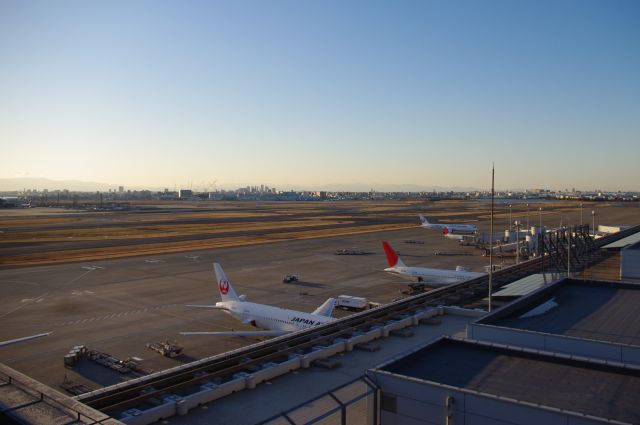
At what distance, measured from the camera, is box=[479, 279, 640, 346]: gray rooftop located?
22.8 m

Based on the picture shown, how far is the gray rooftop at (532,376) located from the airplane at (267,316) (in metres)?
18.0

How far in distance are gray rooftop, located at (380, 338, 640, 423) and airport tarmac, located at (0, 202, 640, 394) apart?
2270cm

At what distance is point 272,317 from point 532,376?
25.7m

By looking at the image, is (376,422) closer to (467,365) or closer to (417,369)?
(417,369)

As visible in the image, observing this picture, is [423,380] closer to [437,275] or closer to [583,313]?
[583,313]

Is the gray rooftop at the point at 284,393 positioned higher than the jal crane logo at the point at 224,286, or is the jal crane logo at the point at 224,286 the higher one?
the gray rooftop at the point at 284,393

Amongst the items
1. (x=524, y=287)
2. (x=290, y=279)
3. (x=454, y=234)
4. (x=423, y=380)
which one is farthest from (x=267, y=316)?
(x=454, y=234)

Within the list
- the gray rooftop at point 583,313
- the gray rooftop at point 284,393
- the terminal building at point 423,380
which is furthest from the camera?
the gray rooftop at point 583,313

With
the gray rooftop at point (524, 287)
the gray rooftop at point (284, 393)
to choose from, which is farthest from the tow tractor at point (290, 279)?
the gray rooftop at point (284, 393)

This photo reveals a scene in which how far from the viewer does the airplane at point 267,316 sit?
36781 mm

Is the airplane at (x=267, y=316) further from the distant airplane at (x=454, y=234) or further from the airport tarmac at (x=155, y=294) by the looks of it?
the distant airplane at (x=454, y=234)

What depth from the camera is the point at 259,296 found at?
56281 mm

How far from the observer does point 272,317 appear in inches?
1540

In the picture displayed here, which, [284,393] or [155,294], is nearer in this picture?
[284,393]
